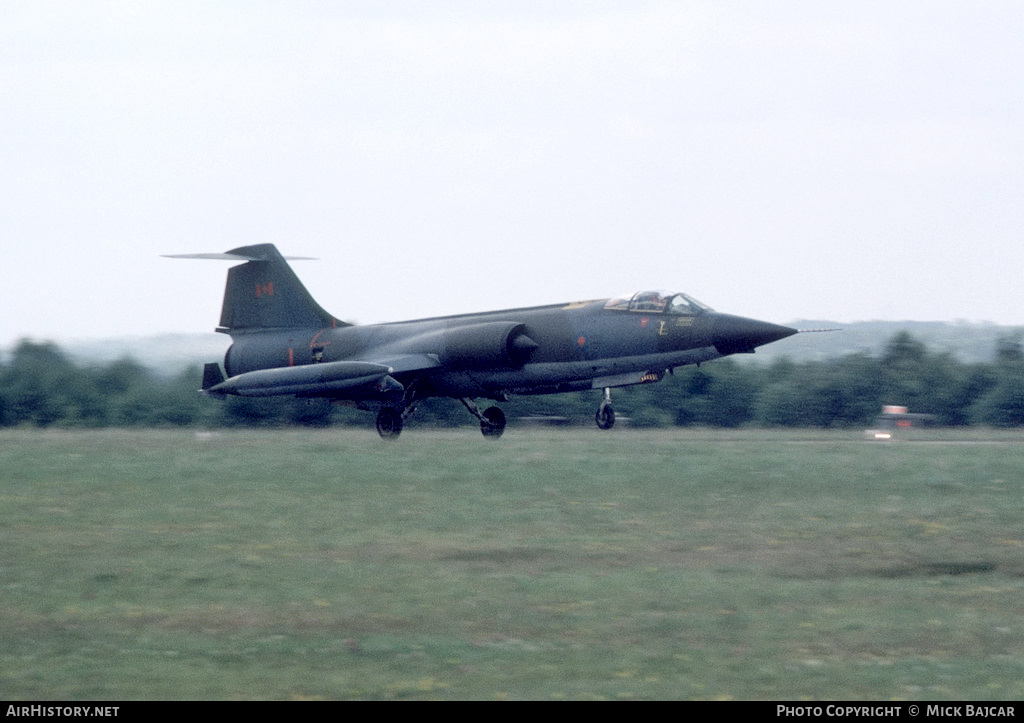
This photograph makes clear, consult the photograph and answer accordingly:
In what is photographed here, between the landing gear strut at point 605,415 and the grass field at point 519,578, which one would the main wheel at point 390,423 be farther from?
the grass field at point 519,578

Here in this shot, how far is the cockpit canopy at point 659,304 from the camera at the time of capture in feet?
76.3

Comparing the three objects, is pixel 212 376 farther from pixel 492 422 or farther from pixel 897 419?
pixel 897 419

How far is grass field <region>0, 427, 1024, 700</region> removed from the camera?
7.43m

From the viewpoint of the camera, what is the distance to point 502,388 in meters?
24.7

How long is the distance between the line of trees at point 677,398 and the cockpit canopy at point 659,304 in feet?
26.9

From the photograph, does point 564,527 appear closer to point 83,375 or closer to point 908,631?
point 908,631

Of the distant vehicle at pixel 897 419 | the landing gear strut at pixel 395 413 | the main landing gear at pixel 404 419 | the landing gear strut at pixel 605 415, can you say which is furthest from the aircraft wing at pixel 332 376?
the distant vehicle at pixel 897 419

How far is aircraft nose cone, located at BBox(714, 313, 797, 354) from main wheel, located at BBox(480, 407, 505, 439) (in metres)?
4.80

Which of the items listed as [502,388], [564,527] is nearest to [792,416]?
[502,388]

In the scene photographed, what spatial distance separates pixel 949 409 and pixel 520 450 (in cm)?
1492

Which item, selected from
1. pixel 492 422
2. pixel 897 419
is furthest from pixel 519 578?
pixel 897 419

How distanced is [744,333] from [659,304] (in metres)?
1.64

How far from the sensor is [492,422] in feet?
84.2

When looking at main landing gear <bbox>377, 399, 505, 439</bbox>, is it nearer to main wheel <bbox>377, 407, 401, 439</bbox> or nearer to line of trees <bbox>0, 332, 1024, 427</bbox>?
main wheel <bbox>377, 407, 401, 439</bbox>
